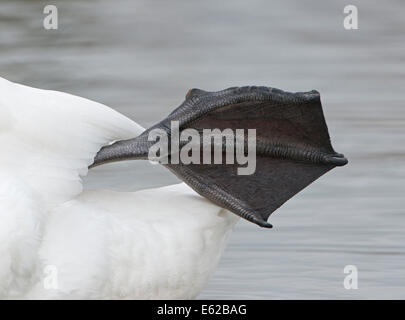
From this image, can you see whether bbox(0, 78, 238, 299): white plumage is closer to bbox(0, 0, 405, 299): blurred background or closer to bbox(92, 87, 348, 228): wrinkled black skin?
bbox(92, 87, 348, 228): wrinkled black skin

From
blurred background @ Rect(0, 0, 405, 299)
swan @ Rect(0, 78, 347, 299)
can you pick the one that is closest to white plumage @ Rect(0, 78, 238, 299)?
swan @ Rect(0, 78, 347, 299)

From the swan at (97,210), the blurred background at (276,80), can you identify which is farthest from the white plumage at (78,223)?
the blurred background at (276,80)

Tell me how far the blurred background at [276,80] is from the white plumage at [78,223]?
0.53 meters

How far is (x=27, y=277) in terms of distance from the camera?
2842 mm

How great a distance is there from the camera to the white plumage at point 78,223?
9.36 ft

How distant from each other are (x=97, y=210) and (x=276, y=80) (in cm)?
247

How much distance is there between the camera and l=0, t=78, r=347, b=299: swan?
2869mm

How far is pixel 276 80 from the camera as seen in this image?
5383 millimetres

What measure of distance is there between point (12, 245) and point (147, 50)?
136 inches

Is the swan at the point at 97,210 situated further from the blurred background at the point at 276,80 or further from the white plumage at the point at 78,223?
the blurred background at the point at 276,80

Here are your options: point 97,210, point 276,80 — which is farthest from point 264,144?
point 276,80

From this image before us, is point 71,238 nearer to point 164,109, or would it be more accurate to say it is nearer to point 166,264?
point 166,264

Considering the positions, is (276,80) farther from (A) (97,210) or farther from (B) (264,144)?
(A) (97,210)

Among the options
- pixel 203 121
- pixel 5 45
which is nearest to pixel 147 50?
pixel 5 45
